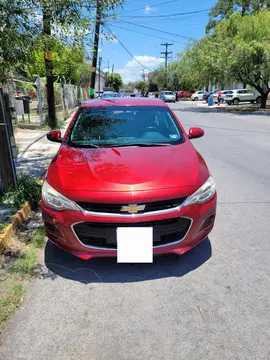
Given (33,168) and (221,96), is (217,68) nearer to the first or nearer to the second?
(221,96)

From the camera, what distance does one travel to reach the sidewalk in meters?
6.96

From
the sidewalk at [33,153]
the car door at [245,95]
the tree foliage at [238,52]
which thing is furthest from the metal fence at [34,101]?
the car door at [245,95]

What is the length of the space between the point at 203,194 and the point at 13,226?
7.67 ft

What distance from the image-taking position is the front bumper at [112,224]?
9.46 ft

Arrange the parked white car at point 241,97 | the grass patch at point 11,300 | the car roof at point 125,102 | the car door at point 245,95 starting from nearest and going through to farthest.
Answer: the grass patch at point 11,300 < the car roof at point 125,102 < the parked white car at point 241,97 < the car door at point 245,95

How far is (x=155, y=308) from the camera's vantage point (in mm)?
2734

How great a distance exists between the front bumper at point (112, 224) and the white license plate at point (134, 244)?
5 centimetres

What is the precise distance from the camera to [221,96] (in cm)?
3778

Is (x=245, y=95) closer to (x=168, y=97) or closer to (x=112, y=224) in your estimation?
(x=168, y=97)

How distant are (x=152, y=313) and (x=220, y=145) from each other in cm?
835

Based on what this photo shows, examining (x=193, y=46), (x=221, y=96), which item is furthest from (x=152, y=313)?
(x=221, y=96)

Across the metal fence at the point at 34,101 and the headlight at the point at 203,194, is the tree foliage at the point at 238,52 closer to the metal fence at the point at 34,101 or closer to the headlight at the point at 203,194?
the metal fence at the point at 34,101

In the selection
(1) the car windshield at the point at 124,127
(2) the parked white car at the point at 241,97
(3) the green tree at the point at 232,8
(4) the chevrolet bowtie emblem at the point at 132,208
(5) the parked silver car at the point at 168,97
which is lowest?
(5) the parked silver car at the point at 168,97

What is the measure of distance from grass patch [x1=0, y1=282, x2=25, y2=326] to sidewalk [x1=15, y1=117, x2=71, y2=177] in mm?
3663
